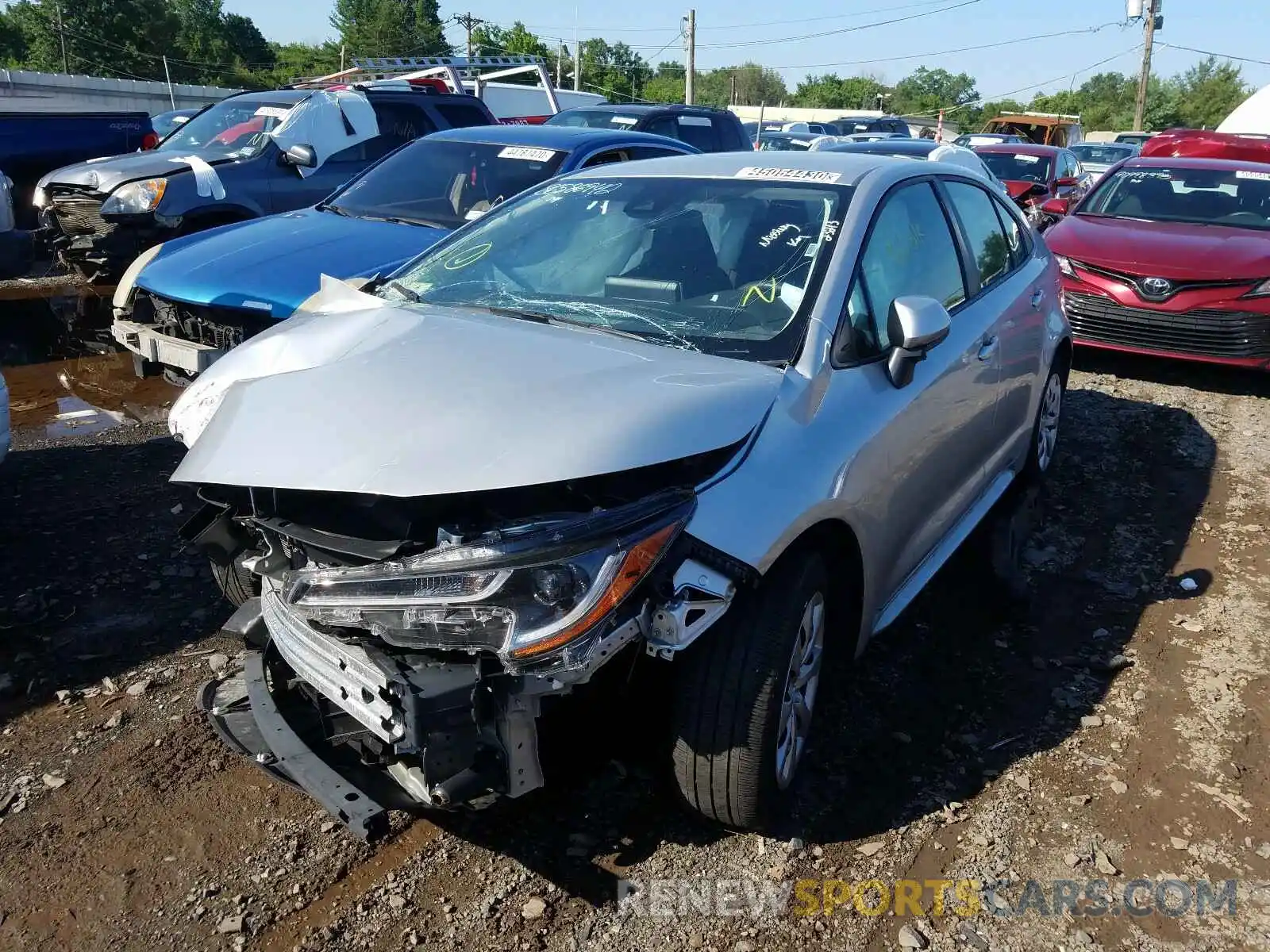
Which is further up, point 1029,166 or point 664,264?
point 664,264

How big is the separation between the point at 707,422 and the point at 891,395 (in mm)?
853

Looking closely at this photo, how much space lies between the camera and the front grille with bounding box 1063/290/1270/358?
279 inches

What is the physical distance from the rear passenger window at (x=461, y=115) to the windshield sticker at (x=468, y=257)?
6.49 metres

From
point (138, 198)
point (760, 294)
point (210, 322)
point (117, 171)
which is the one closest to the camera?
point (760, 294)

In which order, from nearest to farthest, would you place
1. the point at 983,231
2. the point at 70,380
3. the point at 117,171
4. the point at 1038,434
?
the point at 983,231 → the point at 1038,434 → the point at 70,380 → the point at 117,171

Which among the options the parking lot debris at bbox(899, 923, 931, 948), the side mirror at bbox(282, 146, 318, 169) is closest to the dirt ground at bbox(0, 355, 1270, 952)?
the parking lot debris at bbox(899, 923, 931, 948)

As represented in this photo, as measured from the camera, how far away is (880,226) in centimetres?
336

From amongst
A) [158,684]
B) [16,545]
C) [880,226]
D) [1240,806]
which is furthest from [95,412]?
[1240,806]

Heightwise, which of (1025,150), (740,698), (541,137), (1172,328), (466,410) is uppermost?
(541,137)

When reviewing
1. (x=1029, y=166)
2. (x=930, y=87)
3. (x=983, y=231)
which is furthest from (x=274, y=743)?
(x=930, y=87)

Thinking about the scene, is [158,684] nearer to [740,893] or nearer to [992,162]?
[740,893]

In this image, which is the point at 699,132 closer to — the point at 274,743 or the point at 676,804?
the point at 676,804

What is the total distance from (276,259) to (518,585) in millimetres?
4085

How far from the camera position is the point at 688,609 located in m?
2.29
